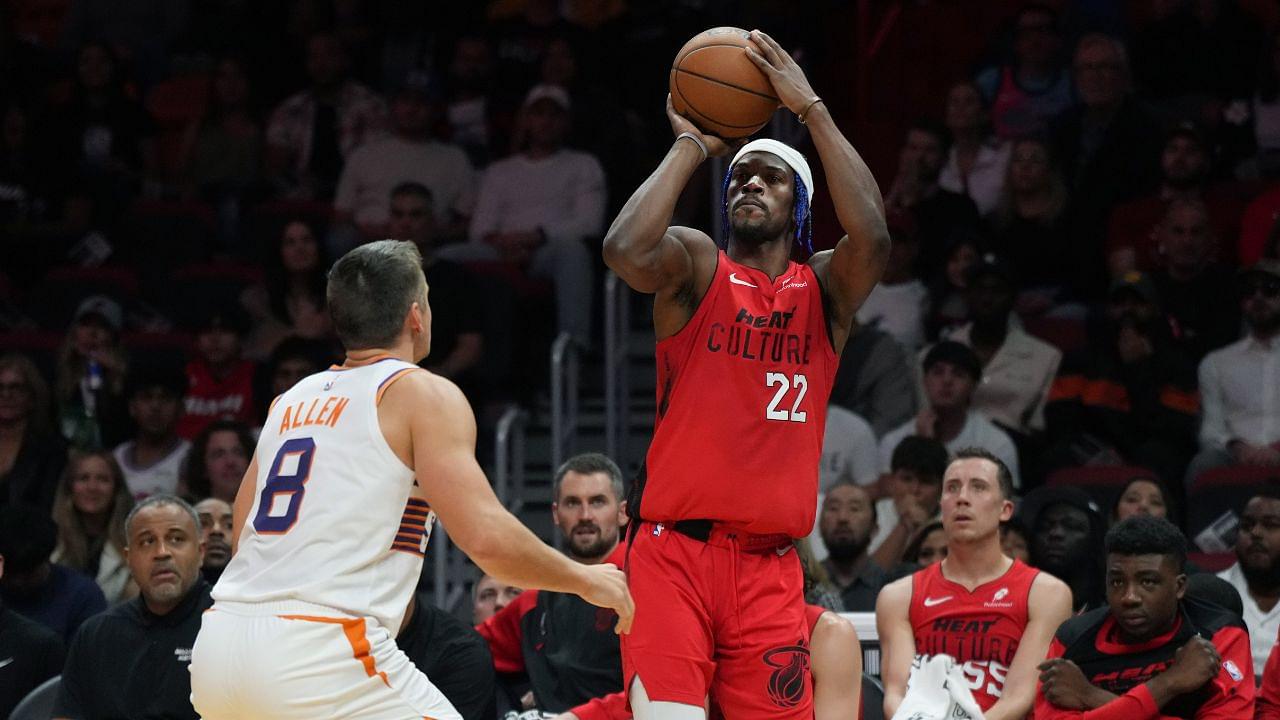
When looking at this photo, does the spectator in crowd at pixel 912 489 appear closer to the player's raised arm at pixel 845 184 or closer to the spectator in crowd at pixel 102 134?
the player's raised arm at pixel 845 184

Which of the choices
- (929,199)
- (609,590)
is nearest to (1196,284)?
(929,199)

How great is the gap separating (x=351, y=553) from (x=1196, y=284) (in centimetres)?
742

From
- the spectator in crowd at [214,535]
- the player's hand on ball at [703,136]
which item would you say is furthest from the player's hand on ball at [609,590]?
the spectator in crowd at [214,535]

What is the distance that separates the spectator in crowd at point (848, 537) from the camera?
8.95 metres

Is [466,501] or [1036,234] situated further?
[1036,234]

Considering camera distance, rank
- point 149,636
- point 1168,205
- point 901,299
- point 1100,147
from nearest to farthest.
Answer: point 149,636 < point 1168,205 < point 901,299 < point 1100,147

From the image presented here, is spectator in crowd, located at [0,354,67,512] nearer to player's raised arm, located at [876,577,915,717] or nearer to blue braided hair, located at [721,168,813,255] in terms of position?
player's raised arm, located at [876,577,915,717]

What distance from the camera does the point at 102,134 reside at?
535 inches


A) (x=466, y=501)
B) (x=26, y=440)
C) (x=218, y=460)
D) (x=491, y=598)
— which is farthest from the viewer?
(x=26, y=440)

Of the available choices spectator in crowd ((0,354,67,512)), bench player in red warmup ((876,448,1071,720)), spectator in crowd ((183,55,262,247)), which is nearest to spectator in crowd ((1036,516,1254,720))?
bench player in red warmup ((876,448,1071,720))

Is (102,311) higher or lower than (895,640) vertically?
higher

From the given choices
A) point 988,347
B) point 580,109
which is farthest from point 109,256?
point 988,347

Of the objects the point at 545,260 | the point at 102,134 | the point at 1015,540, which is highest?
the point at 102,134

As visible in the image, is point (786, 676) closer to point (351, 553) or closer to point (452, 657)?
point (351, 553)
